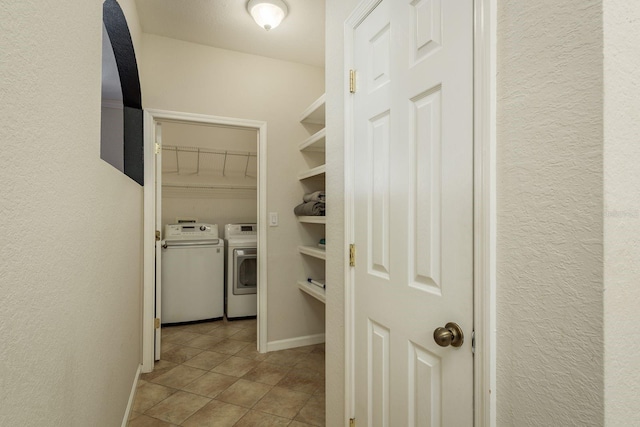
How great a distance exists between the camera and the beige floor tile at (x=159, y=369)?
95.6 inches

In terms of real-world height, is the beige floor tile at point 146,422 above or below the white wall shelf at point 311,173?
below

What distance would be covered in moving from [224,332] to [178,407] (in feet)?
4.44

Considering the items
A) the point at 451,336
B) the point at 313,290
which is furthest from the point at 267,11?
the point at 451,336

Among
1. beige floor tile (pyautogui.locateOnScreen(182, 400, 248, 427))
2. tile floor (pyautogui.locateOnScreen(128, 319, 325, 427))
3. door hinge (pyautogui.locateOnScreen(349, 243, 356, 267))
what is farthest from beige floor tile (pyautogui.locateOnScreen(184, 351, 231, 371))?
door hinge (pyautogui.locateOnScreen(349, 243, 356, 267))

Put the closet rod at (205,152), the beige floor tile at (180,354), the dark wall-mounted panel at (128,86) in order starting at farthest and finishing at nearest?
the closet rod at (205,152)
the beige floor tile at (180,354)
the dark wall-mounted panel at (128,86)

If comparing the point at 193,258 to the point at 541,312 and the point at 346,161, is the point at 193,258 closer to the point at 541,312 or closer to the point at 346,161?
the point at 346,161

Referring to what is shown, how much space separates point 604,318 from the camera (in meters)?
0.58

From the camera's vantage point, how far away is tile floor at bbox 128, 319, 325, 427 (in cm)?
193

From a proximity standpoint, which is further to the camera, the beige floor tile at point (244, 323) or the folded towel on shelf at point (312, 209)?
the beige floor tile at point (244, 323)

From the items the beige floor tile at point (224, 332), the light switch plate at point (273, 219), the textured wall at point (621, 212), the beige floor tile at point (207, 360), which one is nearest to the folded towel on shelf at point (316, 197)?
the light switch plate at point (273, 219)

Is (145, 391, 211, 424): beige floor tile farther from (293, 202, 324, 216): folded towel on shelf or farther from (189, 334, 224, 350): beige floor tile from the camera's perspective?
(293, 202, 324, 216): folded towel on shelf

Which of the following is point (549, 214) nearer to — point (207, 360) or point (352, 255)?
point (352, 255)

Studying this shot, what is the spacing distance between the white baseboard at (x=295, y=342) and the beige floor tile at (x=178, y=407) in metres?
0.85

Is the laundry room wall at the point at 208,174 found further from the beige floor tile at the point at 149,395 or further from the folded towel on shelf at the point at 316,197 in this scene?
the beige floor tile at the point at 149,395
